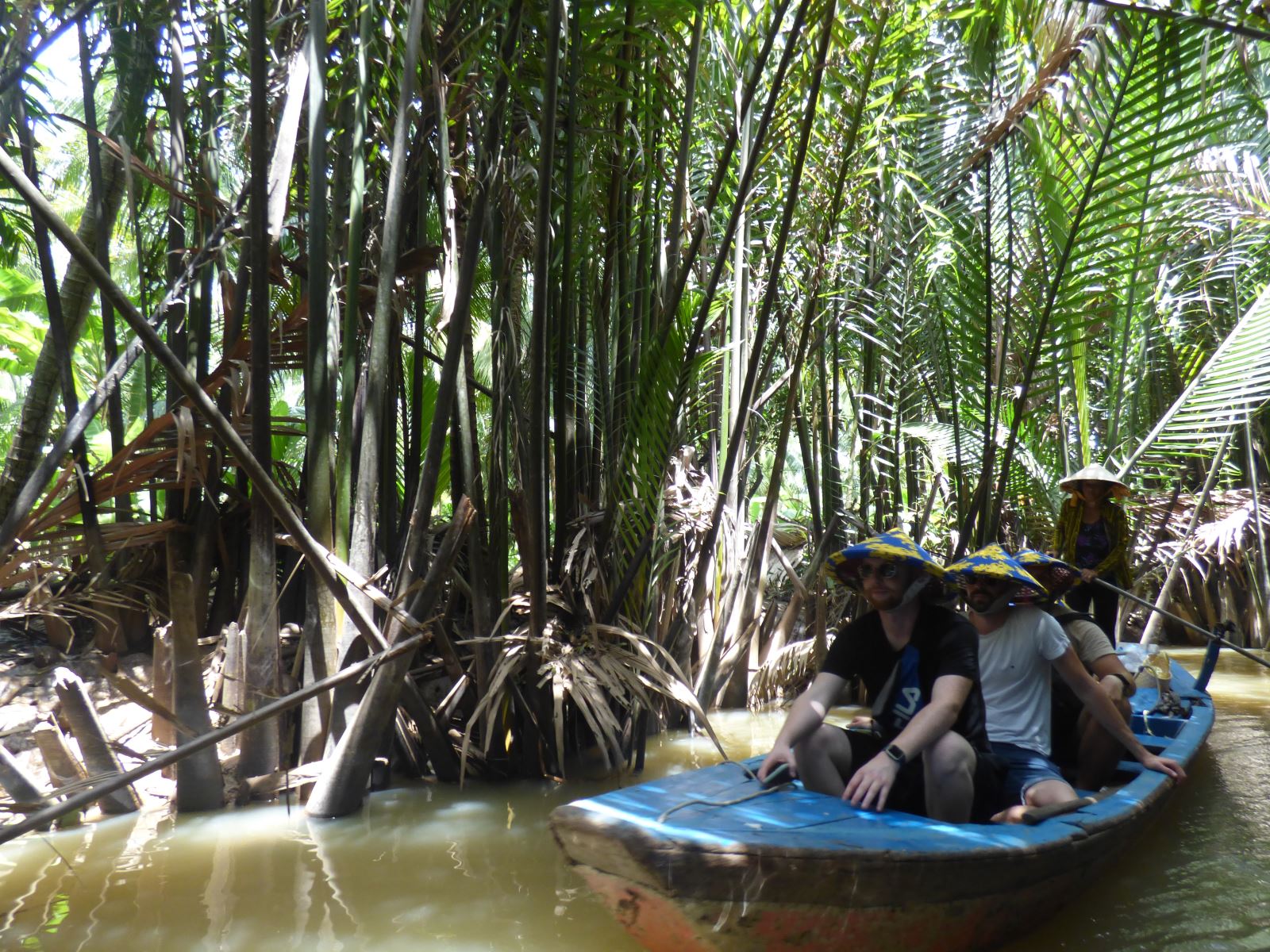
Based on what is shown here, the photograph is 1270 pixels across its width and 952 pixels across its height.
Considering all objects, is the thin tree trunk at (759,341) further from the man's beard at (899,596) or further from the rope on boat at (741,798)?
the rope on boat at (741,798)

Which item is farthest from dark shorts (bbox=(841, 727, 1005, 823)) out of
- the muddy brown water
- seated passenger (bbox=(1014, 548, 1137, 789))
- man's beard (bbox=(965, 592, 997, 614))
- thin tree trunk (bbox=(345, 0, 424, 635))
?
thin tree trunk (bbox=(345, 0, 424, 635))

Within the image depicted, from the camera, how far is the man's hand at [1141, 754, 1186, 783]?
139 inches

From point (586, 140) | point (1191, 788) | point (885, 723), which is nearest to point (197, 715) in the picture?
point (885, 723)

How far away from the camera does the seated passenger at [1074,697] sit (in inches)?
145

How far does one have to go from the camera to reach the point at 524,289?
16.2 ft

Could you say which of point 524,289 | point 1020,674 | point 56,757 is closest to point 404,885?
point 56,757

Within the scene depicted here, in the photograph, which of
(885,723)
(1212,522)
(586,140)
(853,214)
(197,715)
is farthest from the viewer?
(1212,522)

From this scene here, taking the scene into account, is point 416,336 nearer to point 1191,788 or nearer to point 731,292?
point 731,292

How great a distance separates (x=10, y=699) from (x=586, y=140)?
3316 millimetres

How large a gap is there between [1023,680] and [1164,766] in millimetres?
658

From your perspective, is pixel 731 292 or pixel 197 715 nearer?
pixel 197 715

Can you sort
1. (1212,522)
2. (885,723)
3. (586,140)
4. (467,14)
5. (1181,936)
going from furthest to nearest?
(1212,522) → (586,140) → (467,14) → (885,723) → (1181,936)

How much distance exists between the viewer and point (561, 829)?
7.98ft

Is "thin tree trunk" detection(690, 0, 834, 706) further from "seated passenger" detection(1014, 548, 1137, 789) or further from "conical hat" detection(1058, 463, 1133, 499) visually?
"conical hat" detection(1058, 463, 1133, 499)
